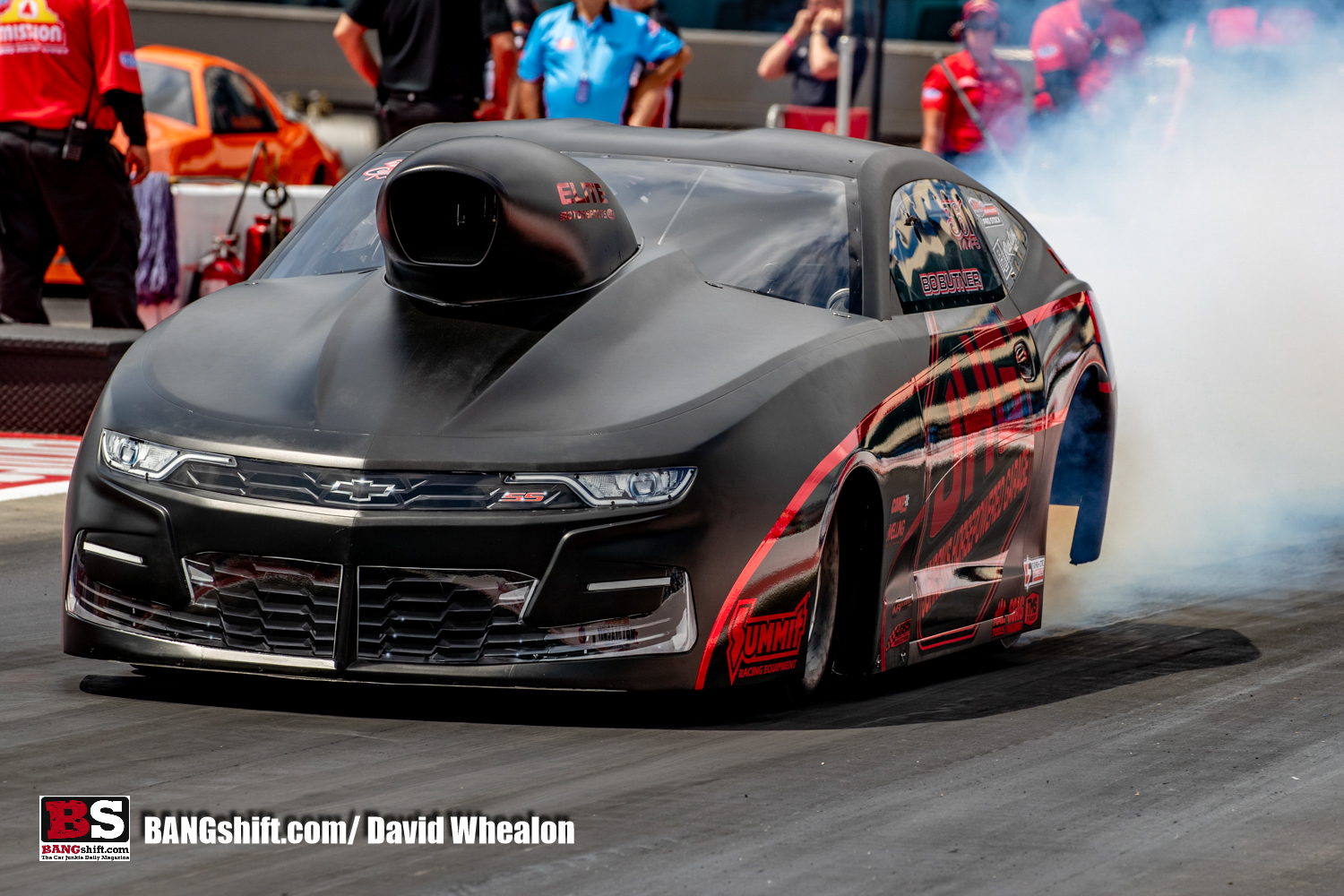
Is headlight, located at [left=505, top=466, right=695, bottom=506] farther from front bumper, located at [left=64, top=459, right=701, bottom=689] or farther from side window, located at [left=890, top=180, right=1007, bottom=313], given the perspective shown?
side window, located at [left=890, top=180, right=1007, bottom=313]

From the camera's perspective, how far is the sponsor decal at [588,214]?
18.2ft

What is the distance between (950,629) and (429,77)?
694cm

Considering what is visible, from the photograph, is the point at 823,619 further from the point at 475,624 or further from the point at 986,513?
the point at 475,624

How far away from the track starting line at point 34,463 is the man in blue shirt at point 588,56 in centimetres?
338

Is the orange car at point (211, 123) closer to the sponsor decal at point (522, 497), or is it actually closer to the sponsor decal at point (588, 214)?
the sponsor decal at point (588, 214)

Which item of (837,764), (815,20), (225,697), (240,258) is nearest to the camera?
(837,764)

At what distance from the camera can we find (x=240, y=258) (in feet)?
44.8

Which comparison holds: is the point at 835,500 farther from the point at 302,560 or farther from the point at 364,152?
the point at 364,152

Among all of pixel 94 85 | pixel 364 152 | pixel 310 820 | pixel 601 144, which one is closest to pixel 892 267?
pixel 601 144

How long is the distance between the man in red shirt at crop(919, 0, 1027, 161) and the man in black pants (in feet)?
11.7

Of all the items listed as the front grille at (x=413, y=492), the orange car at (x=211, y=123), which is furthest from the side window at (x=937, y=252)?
the orange car at (x=211, y=123)

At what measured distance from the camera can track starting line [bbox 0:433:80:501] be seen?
29.4 ft

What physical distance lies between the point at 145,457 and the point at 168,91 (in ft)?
41.7

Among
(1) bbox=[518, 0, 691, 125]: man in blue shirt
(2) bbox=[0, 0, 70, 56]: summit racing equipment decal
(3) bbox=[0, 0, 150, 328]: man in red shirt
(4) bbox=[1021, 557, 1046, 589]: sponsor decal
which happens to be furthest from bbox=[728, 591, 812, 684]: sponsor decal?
(1) bbox=[518, 0, 691, 125]: man in blue shirt
